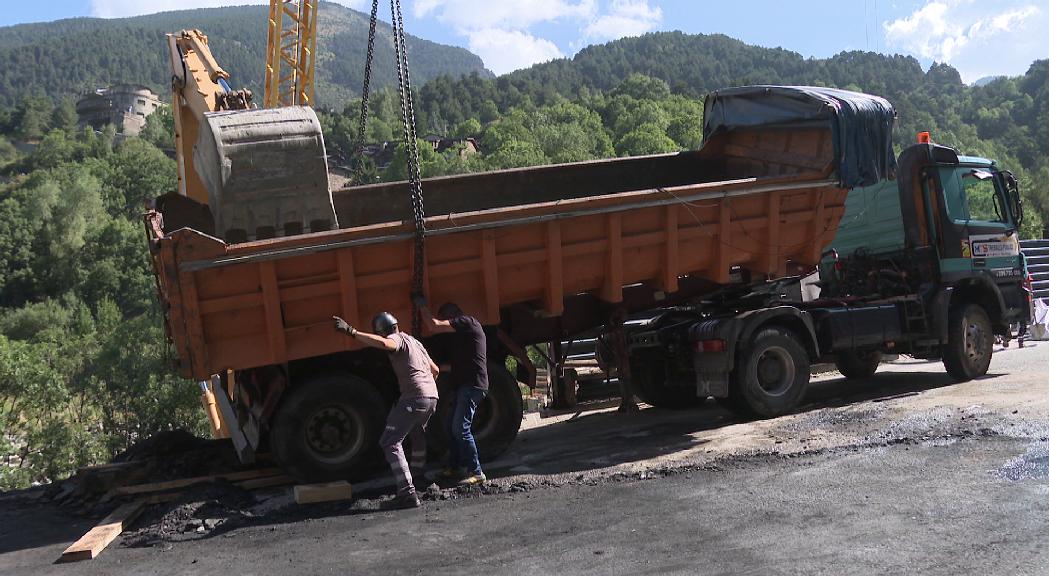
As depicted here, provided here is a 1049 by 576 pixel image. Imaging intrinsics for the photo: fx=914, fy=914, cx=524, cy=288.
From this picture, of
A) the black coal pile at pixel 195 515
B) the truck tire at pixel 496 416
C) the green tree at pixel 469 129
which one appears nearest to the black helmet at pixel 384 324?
the truck tire at pixel 496 416

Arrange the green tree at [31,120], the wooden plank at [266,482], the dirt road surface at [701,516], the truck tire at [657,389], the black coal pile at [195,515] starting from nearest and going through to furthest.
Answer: the dirt road surface at [701,516], the black coal pile at [195,515], the wooden plank at [266,482], the truck tire at [657,389], the green tree at [31,120]

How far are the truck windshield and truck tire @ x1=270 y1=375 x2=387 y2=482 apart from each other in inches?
304

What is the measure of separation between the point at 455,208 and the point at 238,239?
288cm

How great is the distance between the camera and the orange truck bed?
7188 mm

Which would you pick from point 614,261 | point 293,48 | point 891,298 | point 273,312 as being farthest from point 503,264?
point 293,48

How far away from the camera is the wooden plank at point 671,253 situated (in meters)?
8.84

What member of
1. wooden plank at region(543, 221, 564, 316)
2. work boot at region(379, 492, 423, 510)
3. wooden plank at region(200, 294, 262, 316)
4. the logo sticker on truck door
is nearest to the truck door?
the logo sticker on truck door

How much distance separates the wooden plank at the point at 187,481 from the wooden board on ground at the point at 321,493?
3.48ft

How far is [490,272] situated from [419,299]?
2.38 ft

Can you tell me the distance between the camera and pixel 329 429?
7824 millimetres

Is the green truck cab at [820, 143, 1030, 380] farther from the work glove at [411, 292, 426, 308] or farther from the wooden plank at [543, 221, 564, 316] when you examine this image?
the work glove at [411, 292, 426, 308]

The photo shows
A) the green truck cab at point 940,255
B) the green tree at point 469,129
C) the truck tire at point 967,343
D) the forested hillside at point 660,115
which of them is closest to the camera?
the green truck cab at point 940,255

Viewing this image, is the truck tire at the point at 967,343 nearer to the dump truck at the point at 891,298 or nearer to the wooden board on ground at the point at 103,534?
the dump truck at the point at 891,298

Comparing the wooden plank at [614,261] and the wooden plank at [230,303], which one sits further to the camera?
the wooden plank at [614,261]
